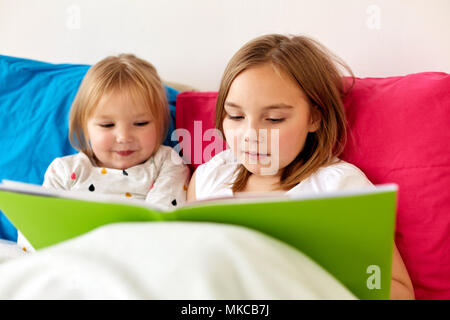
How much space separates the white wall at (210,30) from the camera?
123 cm

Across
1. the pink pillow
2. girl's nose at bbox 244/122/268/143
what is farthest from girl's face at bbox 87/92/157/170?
the pink pillow

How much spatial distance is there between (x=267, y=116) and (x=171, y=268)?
54 centimetres

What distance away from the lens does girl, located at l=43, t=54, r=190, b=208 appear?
1249mm

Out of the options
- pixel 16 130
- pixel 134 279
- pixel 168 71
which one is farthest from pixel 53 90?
pixel 134 279

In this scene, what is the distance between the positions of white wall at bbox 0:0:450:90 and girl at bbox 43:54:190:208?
0.74ft

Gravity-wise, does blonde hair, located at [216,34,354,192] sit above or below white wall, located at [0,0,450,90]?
below

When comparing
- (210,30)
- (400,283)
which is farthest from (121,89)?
(400,283)

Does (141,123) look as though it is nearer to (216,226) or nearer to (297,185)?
(297,185)

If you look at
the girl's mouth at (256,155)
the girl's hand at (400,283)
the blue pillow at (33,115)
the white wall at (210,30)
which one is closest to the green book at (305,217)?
the girl's hand at (400,283)

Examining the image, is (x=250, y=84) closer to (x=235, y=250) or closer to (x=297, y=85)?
(x=297, y=85)

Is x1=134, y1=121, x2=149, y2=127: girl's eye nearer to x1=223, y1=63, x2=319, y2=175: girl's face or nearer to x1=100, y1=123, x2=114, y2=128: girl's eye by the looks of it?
x1=100, y1=123, x2=114, y2=128: girl's eye

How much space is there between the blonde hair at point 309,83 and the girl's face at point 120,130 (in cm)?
26

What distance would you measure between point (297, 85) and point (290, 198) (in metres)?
0.49

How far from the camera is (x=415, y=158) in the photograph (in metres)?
1.01
